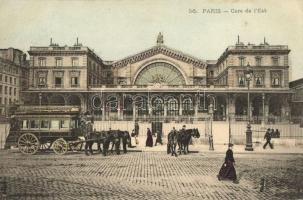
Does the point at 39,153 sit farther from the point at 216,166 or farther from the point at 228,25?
the point at 228,25

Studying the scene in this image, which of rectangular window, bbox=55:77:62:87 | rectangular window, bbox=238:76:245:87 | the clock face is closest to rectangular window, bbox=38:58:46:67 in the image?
rectangular window, bbox=55:77:62:87

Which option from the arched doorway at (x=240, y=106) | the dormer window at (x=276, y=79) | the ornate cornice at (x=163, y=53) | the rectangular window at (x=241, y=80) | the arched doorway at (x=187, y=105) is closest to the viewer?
the dormer window at (x=276, y=79)

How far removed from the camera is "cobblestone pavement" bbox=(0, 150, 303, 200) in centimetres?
975

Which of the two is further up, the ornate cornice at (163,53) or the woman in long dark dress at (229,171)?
the ornate cornice at (163,53)

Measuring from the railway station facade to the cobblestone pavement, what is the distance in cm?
2209

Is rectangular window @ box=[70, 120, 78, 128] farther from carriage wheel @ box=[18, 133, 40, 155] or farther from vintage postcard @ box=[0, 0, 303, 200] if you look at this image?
carriage wheel @ box=[18, 133, 40, 155]

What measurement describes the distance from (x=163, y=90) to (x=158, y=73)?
784 centimetres

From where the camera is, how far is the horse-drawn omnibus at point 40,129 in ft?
50.5

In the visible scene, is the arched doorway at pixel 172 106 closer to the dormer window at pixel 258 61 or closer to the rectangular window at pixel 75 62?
the dormer window at pixel 258 61

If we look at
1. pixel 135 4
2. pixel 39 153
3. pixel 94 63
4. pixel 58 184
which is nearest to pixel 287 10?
pixel 135 4

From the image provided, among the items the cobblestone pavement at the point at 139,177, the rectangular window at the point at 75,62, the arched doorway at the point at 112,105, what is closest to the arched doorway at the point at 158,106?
the arched doorway at the point at 112,105

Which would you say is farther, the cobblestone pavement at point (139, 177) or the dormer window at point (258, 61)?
the dormer window at point (258, 61)

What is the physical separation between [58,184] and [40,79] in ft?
101

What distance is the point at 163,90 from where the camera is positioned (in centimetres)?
4338
